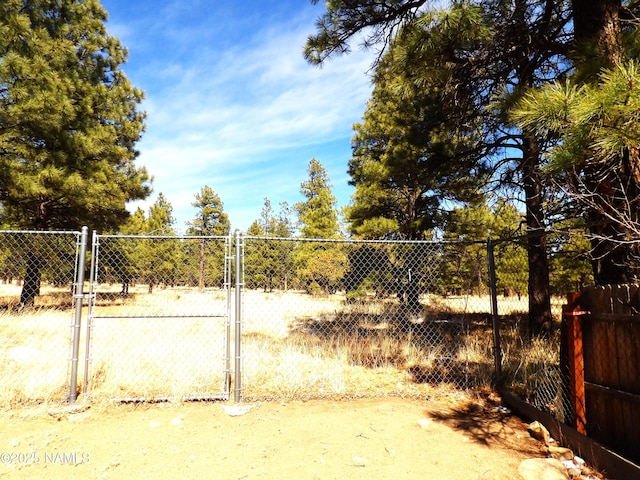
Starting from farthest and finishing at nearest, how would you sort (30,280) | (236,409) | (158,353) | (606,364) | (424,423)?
1. (30,280)
2. (158,353)
3. (236,409)
4. (424,423)
5. (606,364)

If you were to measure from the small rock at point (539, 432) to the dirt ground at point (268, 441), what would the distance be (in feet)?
0.31

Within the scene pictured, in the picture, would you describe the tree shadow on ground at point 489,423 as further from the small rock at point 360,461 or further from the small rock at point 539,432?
the small rock at point 360,461

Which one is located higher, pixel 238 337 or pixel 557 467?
pixel 238 337

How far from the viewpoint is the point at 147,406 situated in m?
4.27

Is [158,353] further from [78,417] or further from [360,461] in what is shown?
[360,461]

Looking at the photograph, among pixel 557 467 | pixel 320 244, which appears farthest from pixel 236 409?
pixel 320 244

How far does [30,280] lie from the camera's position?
41.8 feet

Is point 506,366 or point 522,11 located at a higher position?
point 522,11

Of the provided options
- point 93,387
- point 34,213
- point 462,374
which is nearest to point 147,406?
point 93,387

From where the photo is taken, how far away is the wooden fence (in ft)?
9.33

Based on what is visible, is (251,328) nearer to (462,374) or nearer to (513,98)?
(462,374)

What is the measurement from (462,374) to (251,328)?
5.81 meters

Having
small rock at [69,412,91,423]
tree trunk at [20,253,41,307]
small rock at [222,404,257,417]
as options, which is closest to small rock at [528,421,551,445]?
small rock at [222,404,257,417]

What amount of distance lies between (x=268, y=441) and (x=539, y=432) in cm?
255
